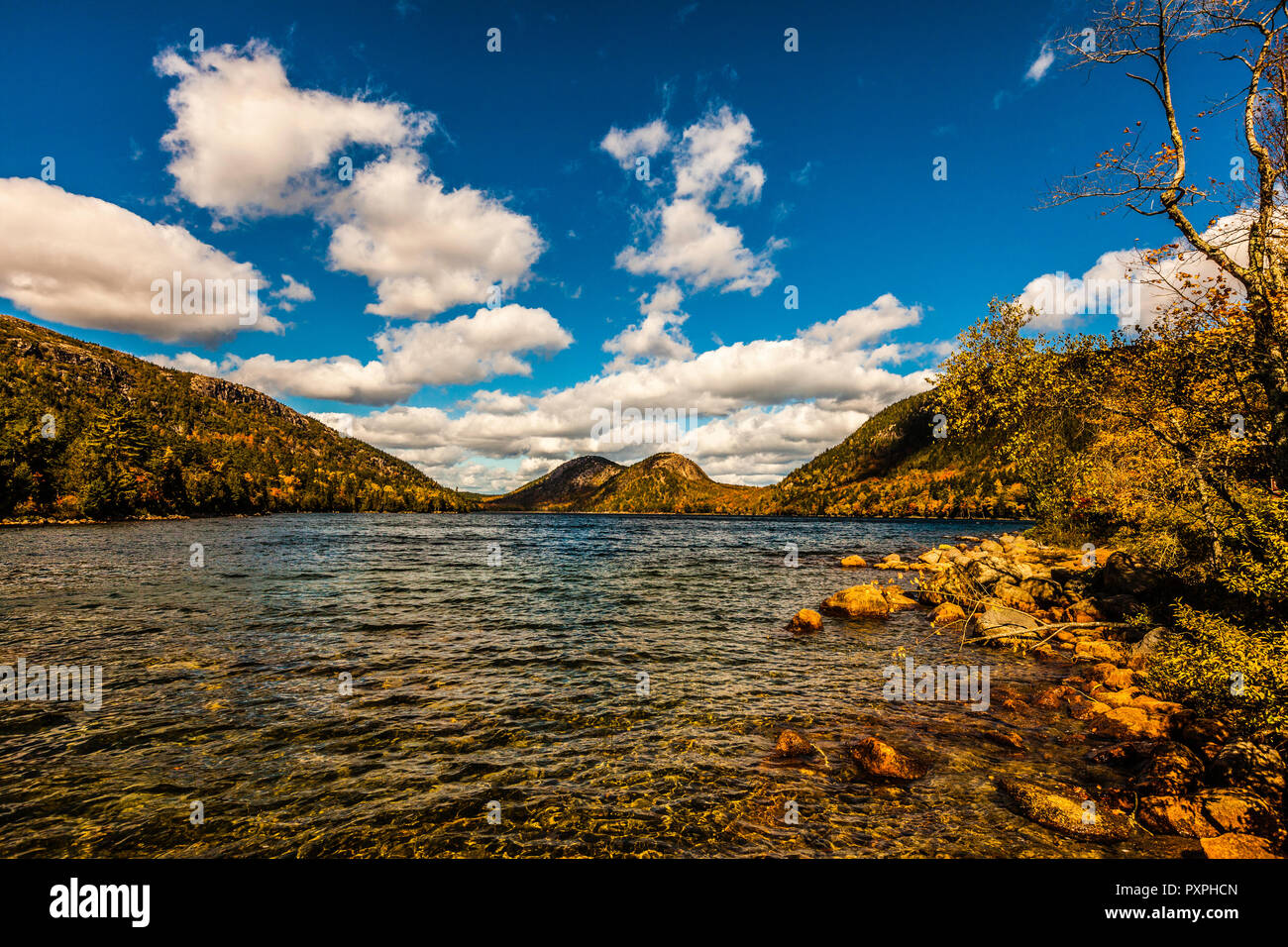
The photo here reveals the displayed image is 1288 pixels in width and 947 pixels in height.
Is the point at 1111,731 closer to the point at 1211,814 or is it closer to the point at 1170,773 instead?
the point at 1170,773

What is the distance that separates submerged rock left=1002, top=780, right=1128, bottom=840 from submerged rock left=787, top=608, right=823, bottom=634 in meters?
13.4

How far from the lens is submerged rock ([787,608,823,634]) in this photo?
2311 centimetres

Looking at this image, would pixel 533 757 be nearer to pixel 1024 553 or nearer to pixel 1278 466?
pixel 1278 466

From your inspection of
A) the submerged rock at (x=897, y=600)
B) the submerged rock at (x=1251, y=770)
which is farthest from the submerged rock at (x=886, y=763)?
the submerged rock at (x=897, y=600)

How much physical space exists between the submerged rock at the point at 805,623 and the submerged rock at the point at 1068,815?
13368 mm

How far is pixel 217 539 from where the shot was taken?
6606 cm

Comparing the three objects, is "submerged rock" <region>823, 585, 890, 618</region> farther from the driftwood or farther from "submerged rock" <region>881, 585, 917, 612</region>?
the driftwood

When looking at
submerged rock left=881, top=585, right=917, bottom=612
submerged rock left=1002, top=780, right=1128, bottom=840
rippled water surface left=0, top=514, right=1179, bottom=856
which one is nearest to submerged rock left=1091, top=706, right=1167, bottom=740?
rippled water surface left=0, top=514, right=1179, bottom=856

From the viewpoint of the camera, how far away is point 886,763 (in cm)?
1066

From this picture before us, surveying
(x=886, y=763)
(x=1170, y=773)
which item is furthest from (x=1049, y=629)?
(x=886, y=763)

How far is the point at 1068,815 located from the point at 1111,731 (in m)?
5.16

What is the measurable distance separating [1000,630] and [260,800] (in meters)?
24.4
